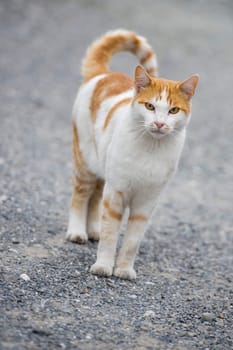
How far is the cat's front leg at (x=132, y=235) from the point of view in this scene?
A: 4.78m

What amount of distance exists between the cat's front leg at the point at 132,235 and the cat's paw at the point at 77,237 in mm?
615

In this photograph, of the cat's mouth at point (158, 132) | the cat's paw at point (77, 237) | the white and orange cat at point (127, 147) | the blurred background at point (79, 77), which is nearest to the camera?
the cat's mouth at point (158, 132)

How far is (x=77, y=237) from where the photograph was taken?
5379mm

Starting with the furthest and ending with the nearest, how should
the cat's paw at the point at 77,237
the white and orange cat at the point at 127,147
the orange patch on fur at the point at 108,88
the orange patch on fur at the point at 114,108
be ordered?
the cat's paw at the point at 77,237 → the orange patch on fur at the point at 108,88 → the orange patch on fur at the point at 114,108 → the white and orange cat at the point at 127,147


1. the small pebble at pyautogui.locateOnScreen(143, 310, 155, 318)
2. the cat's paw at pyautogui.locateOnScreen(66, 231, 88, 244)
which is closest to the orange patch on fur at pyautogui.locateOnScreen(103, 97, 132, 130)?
the cat's paw at pyautogui.locateOnScreen(66, 231, 88, 244)

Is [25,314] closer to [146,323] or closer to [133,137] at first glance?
[146,323]

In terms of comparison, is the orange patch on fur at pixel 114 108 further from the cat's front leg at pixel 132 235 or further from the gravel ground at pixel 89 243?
the gravel ground at pixel 89 243

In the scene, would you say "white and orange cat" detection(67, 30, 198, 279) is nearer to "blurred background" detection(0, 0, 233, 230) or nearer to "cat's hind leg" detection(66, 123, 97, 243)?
"cat's hind leg" detection(66, 123, 97, 243)

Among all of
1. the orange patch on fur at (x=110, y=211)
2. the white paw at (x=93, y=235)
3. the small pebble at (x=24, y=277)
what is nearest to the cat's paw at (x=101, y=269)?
the orange patch on fur at (x=110, y=211)

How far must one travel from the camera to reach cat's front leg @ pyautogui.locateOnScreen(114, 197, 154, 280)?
478 centimetres

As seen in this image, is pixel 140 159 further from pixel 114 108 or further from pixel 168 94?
pixel 114 108

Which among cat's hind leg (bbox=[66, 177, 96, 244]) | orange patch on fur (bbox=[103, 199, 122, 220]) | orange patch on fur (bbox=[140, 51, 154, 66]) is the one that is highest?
orange patch on fur (bbox=[140, 51, 154, 66])

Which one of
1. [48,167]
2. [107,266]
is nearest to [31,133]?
[48,167]

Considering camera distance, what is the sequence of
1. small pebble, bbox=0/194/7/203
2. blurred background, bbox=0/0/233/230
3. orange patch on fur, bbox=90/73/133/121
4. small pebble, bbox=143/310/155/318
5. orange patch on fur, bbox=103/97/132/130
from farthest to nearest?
blurred background, bbox=0/0/233/230
small pebble, bbox=0/194/7/203
orange patch on fur, bbox=90/73/133/121
orange patch on fur, bbox=103/97/132/130
small pebble, bbox=143/310/155/318
